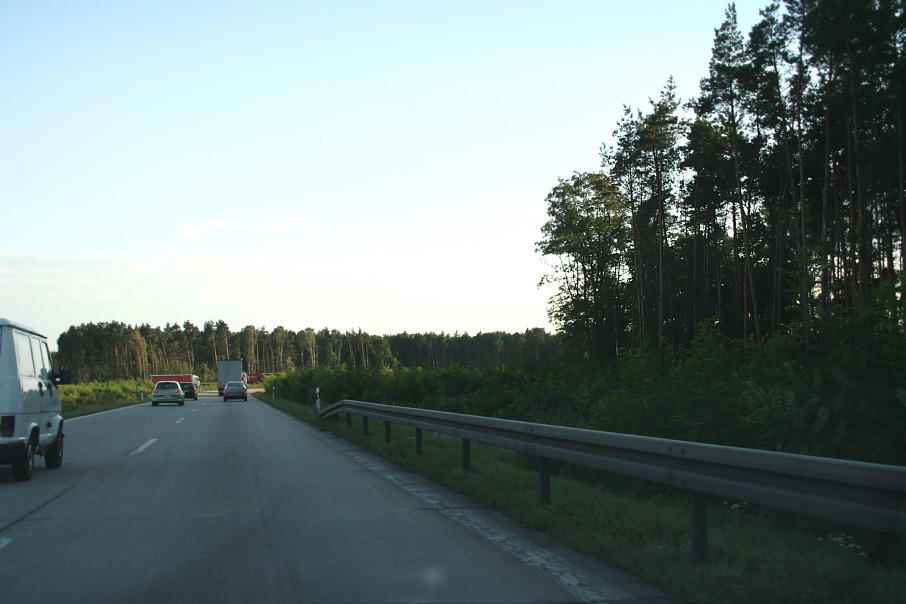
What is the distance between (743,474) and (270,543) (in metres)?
3.97

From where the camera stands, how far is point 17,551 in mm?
6141

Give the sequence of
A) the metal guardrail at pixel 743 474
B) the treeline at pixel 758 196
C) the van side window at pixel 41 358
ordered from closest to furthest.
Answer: the metal guardrail at pixel 743 474, the van side window at pixel 41 358, the treeline at pixel 758 196

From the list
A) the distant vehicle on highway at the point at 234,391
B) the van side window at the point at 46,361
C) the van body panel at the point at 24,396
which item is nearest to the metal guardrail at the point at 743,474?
the van body panel at the point at 24,396

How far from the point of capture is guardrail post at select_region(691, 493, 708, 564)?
17.2 feet

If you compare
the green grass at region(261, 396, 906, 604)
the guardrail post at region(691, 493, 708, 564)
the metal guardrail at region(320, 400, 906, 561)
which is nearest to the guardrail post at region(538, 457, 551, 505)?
the metal guardrail at region(320, 400, 906, 561)

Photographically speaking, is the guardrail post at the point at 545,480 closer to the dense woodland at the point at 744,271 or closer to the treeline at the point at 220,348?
the dense woodland at the point at 744,271

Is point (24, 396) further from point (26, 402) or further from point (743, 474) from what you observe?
point (743, 474)

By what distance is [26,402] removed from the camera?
406 inches

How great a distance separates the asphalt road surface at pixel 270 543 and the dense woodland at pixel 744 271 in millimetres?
3075

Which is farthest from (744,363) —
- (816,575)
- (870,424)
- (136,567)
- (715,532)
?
(136,567)

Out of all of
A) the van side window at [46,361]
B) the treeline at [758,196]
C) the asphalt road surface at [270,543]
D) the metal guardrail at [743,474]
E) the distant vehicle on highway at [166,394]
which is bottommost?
the distant vehicle on highway at [166,394]

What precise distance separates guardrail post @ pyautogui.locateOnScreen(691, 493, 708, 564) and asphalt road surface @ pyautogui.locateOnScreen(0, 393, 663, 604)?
0.57m

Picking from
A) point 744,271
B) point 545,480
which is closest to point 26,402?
point 545,480

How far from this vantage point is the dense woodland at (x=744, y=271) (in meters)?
7.60
